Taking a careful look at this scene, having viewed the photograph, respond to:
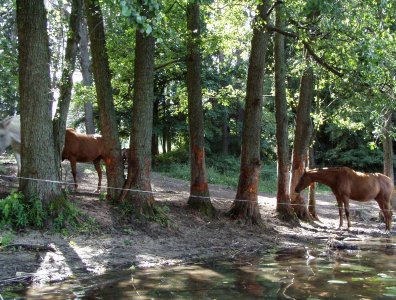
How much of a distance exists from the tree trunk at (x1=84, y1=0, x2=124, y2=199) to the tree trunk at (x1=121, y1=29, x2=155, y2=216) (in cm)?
44

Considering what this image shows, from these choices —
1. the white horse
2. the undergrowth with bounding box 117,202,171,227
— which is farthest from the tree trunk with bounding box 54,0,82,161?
the white horse

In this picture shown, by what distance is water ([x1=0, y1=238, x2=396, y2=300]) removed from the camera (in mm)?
5974

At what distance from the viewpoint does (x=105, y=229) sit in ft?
31.3

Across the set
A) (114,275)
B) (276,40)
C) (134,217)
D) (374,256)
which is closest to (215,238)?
(134,217)

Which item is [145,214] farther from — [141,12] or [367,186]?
[367,186]

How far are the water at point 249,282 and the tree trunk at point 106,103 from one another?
3.57 metres

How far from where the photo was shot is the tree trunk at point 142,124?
10.8m

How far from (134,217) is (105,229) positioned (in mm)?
992

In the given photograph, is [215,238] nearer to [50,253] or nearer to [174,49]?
[50,253]

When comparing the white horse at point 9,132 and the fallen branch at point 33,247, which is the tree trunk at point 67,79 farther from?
the white horse at point 9,132

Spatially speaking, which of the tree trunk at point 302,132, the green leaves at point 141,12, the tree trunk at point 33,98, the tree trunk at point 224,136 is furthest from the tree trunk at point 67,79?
the tree trunk at point 224,136

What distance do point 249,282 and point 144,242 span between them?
307 cm

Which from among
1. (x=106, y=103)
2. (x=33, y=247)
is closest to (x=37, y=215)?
(x=33, y=247)

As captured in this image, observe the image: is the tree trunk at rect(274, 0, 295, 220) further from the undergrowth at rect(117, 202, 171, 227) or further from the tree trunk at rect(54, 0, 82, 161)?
the tree trunk at rect(54, 0, 82, 161)
